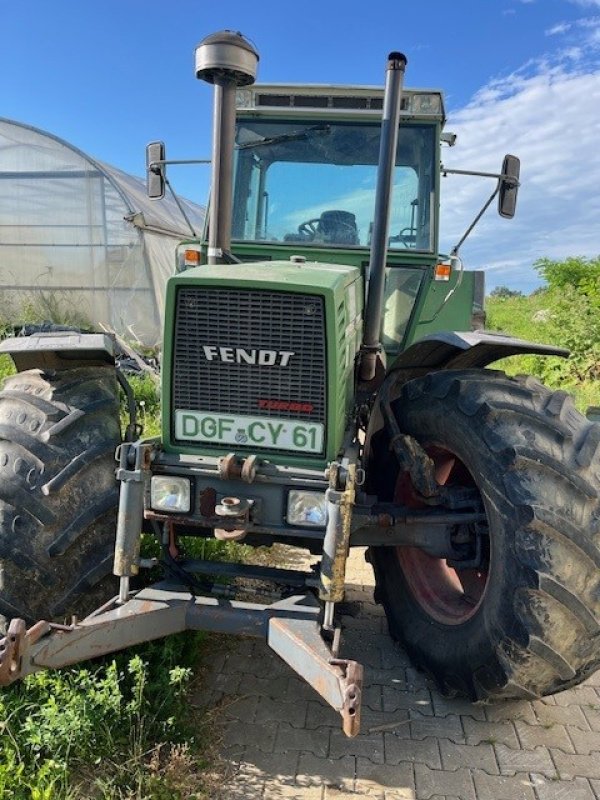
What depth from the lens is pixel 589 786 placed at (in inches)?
104

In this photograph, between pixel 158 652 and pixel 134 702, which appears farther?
pixel 158 652

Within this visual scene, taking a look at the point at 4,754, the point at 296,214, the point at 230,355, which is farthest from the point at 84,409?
the point at 296,214

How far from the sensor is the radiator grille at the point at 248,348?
2.71 metres

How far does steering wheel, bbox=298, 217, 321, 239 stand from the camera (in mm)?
4410

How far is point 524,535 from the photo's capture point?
8.48 feet

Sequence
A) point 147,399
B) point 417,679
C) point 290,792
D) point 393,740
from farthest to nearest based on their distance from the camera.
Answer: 1. point 147,399
2. point 417,679
3. point 393,740
4. point 290,792

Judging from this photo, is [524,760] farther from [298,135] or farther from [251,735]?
[298,135]

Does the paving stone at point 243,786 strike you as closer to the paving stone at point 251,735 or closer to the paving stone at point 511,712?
the paving stone at point 251,735

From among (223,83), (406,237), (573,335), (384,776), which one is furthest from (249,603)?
(573,335)

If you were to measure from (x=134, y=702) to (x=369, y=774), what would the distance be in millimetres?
945

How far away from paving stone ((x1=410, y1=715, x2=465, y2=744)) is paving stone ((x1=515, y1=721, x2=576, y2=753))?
255 millimetres

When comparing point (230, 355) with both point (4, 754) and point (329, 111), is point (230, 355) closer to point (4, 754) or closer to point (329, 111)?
point (4, 754)

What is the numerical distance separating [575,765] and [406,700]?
2.41 ft

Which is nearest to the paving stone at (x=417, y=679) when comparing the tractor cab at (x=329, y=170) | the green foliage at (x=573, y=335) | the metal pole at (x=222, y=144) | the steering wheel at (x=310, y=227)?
the metal pole at (x=222, y=144)
